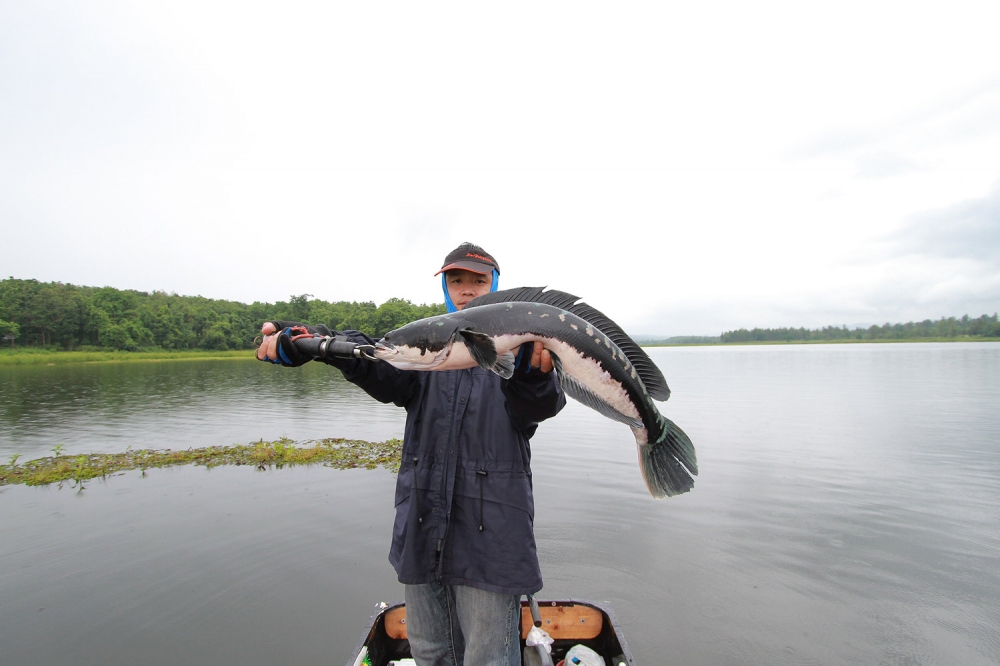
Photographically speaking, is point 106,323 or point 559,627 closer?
point 559,627

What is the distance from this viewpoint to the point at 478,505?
2701mm

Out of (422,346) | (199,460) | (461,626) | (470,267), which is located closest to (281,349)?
(422,346)

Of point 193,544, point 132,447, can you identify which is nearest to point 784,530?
point 193,544

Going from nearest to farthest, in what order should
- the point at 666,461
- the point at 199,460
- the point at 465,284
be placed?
the point at 666,461 → the point at 465,284 → the point at 199,460

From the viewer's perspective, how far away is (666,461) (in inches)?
121

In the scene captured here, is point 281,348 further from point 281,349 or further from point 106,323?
point 106,323

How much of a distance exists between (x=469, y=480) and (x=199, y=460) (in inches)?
470

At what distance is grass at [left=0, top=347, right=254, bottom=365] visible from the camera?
4888cm

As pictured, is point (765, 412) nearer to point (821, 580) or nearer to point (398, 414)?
point (821, 580)

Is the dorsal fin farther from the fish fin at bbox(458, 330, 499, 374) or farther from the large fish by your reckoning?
the fish fin at bbox(458, 330, 499, 374)

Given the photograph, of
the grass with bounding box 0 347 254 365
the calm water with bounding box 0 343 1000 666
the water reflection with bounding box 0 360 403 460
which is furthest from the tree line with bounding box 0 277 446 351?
the calm water with bounding box 0 343 1000 666

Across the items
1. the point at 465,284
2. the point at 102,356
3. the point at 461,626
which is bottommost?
the point at 461,626

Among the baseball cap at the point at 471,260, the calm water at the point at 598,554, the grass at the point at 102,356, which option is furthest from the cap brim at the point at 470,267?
the grass at the point at 102,356

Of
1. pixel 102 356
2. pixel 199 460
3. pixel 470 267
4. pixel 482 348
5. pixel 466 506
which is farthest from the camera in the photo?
pixel 102 356
